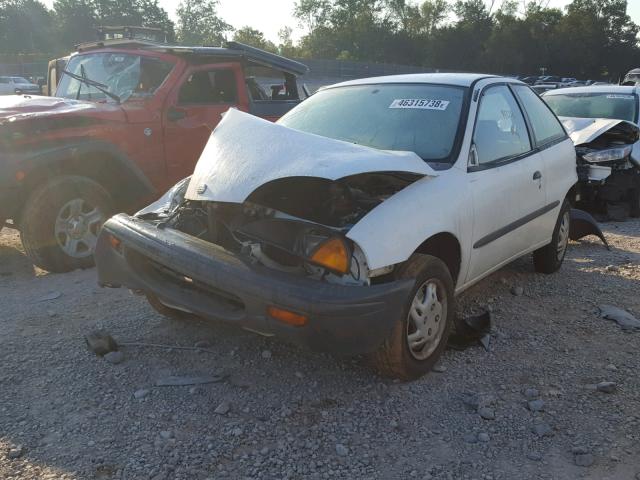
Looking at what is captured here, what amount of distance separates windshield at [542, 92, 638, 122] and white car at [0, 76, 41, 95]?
2758 centimetres

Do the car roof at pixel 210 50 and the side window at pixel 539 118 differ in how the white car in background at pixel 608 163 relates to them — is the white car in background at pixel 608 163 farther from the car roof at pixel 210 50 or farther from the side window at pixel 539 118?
the car roof at pixel 210 50

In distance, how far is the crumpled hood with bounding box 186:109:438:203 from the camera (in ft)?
10.1

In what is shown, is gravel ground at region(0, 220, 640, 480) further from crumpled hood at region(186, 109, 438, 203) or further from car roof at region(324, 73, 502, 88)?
car roof at region(324, 73, 502, 88)

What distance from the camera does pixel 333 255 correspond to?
2.94 metres

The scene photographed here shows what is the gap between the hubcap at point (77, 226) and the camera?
5285mm

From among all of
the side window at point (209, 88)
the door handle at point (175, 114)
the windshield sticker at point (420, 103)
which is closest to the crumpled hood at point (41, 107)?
the door handle at point (175, 114)

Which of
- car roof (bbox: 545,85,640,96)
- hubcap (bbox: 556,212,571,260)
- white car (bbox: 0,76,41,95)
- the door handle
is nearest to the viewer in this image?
hubcap (bbox: 556,212,571,260)

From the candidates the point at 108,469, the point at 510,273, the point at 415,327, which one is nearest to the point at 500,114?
the point at 510,273

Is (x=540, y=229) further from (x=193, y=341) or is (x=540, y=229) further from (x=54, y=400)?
(x=54, y=400)

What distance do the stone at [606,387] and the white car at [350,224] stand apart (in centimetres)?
90

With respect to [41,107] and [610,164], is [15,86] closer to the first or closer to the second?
[41,107]

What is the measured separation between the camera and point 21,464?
8.75ft

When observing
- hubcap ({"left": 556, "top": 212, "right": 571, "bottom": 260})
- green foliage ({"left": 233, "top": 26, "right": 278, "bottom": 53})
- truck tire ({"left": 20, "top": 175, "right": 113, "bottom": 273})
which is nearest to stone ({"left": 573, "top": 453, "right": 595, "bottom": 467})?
hubcap ({"left": 556, "top": 212, "right": 571, "bottom": 260})

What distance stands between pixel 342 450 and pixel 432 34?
93.3m
